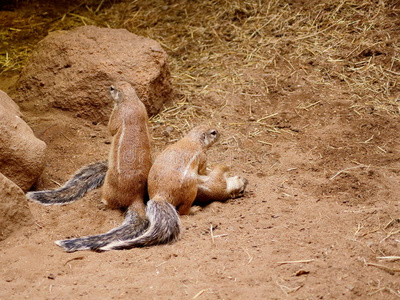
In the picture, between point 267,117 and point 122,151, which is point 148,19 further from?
point 122,151

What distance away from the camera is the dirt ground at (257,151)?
4.72 meters

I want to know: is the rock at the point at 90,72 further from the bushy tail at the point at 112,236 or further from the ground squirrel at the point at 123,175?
the bushy tail at the point at 112,236

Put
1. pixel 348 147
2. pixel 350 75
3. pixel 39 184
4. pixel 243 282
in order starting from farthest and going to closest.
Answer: pixel 350 75, pixel 348 147, pixel 39 184, pixel 243 282

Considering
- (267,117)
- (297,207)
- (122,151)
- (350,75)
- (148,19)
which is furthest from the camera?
(148,19)

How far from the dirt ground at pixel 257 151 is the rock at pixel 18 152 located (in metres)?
0.42

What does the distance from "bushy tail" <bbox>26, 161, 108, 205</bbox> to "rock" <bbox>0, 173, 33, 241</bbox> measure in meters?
0.56

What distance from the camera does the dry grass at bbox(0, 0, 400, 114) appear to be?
8938 millimetres

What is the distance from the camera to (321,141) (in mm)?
7621

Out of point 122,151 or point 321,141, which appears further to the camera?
point 321,141

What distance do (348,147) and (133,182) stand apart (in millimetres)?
2988

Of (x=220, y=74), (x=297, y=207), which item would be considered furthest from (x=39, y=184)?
(x=220, y=74)

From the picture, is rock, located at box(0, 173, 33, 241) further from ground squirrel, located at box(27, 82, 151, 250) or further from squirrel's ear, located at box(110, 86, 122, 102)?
squirrel's ear, located at box(110, 86, 122, 102)

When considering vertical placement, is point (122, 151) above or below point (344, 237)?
above

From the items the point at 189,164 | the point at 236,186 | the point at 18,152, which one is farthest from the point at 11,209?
the point at 236,186
